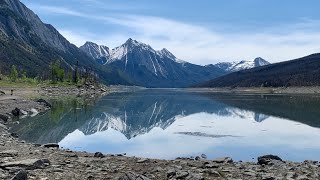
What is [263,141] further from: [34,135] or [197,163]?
[34,135]

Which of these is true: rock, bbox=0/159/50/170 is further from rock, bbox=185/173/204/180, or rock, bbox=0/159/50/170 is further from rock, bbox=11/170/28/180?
rock, bbox=185/173/204/180

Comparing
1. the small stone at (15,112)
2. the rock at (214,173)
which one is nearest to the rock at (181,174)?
the rock at (214,173)

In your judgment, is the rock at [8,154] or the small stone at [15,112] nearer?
the rock at [8,154]

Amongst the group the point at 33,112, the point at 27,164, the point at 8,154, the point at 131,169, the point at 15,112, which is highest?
the point at 27,164

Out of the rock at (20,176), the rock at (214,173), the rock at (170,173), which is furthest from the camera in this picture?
the rock at (214,173)

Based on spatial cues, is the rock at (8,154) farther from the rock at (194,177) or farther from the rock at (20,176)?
the rock at (194,177)

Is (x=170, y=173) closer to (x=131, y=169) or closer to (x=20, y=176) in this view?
(x=131, y=169)

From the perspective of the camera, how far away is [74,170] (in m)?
21.3

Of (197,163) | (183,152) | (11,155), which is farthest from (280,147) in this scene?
(11,155)

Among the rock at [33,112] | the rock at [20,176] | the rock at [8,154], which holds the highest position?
the rock at [20,176]

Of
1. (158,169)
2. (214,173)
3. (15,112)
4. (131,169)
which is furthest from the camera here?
(15,112)

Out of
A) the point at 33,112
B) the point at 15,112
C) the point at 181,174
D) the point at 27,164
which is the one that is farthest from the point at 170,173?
the point at 33,112

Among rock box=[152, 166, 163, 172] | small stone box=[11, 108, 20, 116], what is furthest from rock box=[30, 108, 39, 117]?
rock box=[152, 166, 163, 172]

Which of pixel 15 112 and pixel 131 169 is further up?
pixel 131 169
